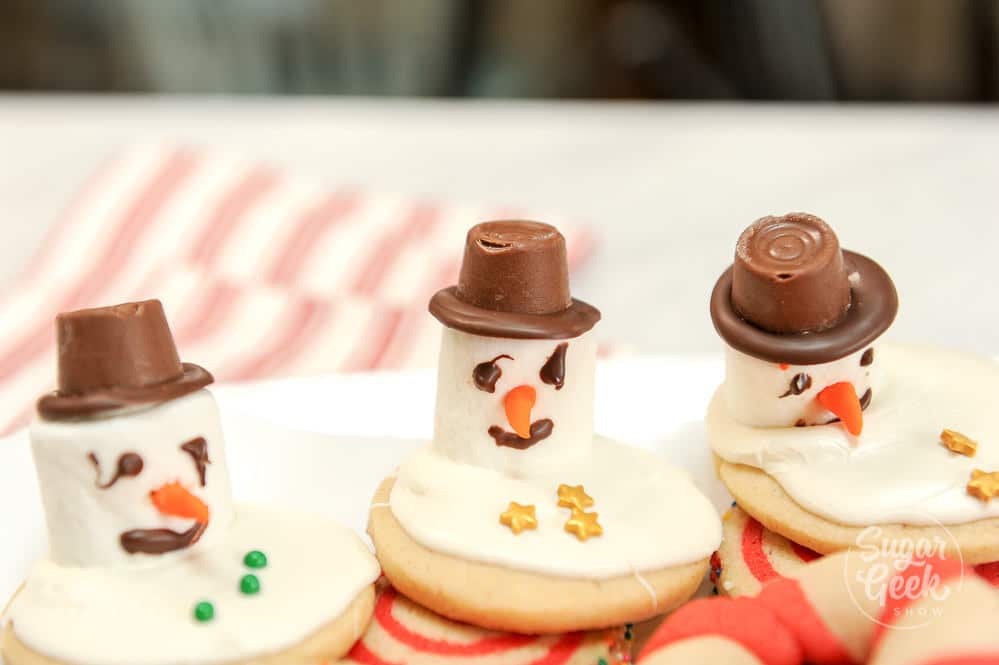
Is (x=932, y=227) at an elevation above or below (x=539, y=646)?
below

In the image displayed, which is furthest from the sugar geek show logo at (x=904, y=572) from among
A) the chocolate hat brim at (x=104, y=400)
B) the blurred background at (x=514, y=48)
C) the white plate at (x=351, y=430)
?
the blurred background at (x=514, y=48)

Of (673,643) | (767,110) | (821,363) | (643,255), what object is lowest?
(643,255)

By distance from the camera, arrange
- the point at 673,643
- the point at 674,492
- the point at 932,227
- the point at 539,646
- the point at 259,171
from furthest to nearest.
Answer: the point at 259,171 → the point at 932,227 → the point at 674,492 → the point at 539,646 → the point at 673,643

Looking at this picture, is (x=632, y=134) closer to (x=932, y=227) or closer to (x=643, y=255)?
(x=643, y=255)

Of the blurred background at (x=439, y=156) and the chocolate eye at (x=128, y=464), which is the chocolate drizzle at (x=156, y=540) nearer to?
the chocolate eye at (x=128, y=464)

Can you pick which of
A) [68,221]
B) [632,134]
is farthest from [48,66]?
[632,134]

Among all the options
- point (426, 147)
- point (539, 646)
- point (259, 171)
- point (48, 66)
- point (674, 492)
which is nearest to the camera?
point (539, 646)

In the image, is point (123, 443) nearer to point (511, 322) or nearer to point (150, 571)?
point (150, 571)

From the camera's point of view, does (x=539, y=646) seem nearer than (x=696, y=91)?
Yes

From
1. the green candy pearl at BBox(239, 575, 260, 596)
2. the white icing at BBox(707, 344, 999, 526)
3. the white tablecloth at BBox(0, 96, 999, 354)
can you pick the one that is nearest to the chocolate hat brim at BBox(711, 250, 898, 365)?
the white icing at BBox(707, 344, 999, 526)
